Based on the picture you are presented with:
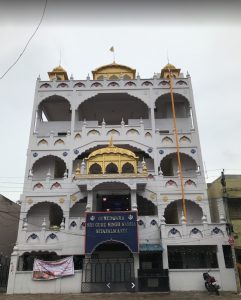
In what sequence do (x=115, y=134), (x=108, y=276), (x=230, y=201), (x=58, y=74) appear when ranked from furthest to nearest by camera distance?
(x=58, y=74)
(x=115, y=134)
(x=230, y=201)
(x=108, y=276)

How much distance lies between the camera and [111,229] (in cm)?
2083

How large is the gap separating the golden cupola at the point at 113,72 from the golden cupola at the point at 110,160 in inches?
392

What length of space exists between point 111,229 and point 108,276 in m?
3.08

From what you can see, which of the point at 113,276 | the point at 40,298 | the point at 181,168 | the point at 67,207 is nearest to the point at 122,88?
the point at 181,168

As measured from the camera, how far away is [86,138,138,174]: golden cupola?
941 inches

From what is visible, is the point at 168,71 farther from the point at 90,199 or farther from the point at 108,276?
the point at 108,276

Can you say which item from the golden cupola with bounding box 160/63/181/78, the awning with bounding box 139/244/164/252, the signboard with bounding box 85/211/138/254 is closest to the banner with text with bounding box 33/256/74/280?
the signboard with bounding box 85/211/138/254

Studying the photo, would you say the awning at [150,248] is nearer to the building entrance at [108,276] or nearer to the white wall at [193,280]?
the building entrance at [108,276]

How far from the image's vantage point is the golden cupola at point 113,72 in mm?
30984

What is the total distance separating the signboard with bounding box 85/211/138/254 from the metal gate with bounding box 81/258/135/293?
1.14m

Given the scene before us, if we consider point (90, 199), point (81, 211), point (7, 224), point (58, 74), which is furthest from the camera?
point (58, 74)

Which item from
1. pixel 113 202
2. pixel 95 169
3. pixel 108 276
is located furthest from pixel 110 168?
pixel 108 276

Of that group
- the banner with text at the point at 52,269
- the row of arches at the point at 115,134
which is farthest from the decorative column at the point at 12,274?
the row of arches at the point at 115,134

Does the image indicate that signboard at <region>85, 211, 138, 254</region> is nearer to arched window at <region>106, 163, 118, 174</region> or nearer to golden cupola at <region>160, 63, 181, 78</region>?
arched window at <region>106, 163, 118, 174</region>
